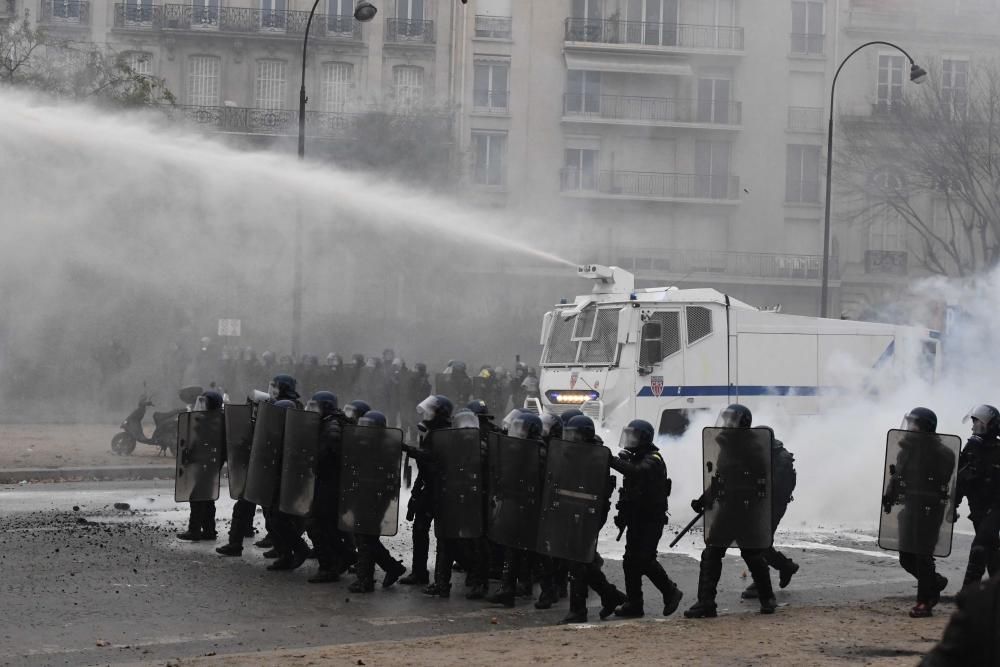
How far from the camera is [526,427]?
363 inches

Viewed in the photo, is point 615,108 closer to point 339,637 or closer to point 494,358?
point 494,358

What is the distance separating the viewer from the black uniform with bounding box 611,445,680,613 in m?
8.73

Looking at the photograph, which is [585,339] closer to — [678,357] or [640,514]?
[678,357]

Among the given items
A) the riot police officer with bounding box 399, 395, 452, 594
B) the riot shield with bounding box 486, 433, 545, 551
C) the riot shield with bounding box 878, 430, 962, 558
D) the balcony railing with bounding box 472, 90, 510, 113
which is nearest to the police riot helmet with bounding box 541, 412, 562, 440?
the riot shield with bounding box 486, 433, 545, 551

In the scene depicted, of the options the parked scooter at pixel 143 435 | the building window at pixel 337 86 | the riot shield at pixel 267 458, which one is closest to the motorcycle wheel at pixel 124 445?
the parked scooter at pixel 143 435

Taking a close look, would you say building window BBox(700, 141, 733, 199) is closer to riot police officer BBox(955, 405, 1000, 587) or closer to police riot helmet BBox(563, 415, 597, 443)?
riot police officer BBox(955, 405, 1000, 587)

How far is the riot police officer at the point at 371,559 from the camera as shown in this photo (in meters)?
9.47

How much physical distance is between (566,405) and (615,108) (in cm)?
2611

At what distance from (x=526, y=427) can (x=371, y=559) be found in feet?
5.02

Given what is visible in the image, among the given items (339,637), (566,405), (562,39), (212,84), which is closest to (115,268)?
(212,84)

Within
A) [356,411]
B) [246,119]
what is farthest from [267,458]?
[246,119]

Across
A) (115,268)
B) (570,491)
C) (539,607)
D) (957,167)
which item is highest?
(957,167)

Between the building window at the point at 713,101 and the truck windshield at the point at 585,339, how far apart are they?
961 inches

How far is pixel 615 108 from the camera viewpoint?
4103cm
